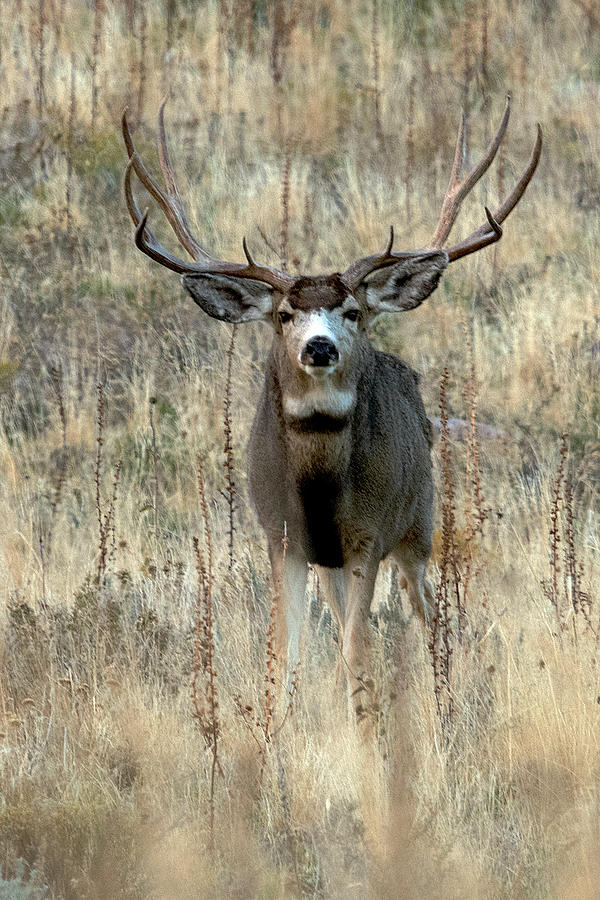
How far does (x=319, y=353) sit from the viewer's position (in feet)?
16.9

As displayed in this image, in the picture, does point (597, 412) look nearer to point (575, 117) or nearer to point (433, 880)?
point (575, 117)

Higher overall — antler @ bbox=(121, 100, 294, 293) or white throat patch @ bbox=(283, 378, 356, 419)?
antler @ bbox=(121, 100, 294, 293)

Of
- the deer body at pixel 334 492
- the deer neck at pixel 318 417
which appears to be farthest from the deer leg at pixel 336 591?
the deer neck at pixel 318 417

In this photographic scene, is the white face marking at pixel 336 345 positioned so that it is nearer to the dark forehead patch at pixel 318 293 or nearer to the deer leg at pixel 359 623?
the dark forehead patch at pixel 318 293

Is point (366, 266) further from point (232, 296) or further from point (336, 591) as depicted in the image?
point (336, 591)

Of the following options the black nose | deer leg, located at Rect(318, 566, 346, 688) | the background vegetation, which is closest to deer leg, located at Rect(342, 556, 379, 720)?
the background vegetation

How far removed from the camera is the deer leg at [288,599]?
5730 mm

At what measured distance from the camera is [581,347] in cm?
1038

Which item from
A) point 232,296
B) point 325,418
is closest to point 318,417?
point 325,418

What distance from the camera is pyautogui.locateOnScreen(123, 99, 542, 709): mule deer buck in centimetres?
550

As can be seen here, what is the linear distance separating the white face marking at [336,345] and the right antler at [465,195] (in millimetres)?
662

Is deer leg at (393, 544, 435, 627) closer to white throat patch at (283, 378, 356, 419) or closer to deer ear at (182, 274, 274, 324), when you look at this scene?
white throat patch at (283, 378, 356, 419)

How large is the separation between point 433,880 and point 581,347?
270 inches

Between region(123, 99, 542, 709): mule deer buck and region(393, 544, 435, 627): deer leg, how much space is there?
2.06ft
